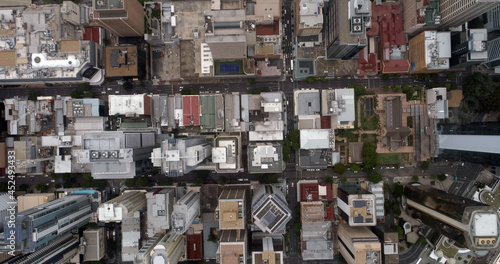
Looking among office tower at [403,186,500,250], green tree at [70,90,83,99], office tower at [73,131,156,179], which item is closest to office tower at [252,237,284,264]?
office tower at [73,131,156,179]

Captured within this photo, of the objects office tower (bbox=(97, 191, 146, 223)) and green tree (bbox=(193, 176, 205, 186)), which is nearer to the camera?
office tower (bbox=(97, 191, 146, 223))

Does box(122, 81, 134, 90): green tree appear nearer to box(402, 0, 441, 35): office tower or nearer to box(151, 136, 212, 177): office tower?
box(151, 136, 212, 177): office tower

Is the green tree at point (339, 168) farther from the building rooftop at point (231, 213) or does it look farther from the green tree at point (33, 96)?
the green tree at point (33, 96)

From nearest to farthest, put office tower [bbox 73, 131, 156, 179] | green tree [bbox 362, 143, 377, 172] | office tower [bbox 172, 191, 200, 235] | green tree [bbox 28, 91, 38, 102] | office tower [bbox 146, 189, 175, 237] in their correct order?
office tower [bbox 73, 131, 156, 179] < office tower [bbox 172, 191, 200, 235] < office tower [bbox 146, 189, 175, 237] < green tree [bbox 362, 143, 377, 172] < green tree [bbox 28, 91, 38, 102]

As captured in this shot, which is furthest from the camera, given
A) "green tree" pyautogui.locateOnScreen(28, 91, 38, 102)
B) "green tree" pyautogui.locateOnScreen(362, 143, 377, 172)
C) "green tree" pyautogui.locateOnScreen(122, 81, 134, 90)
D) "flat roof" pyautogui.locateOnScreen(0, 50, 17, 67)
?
"green tree" pyautogui.locateOnScreen(28, 91, 38, 102)

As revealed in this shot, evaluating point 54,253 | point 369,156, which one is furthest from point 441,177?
point 54,253

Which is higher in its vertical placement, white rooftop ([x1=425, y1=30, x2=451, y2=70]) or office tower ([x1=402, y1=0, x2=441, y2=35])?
office tower ([x1=402, y1=0, x2=441, y2=35])
